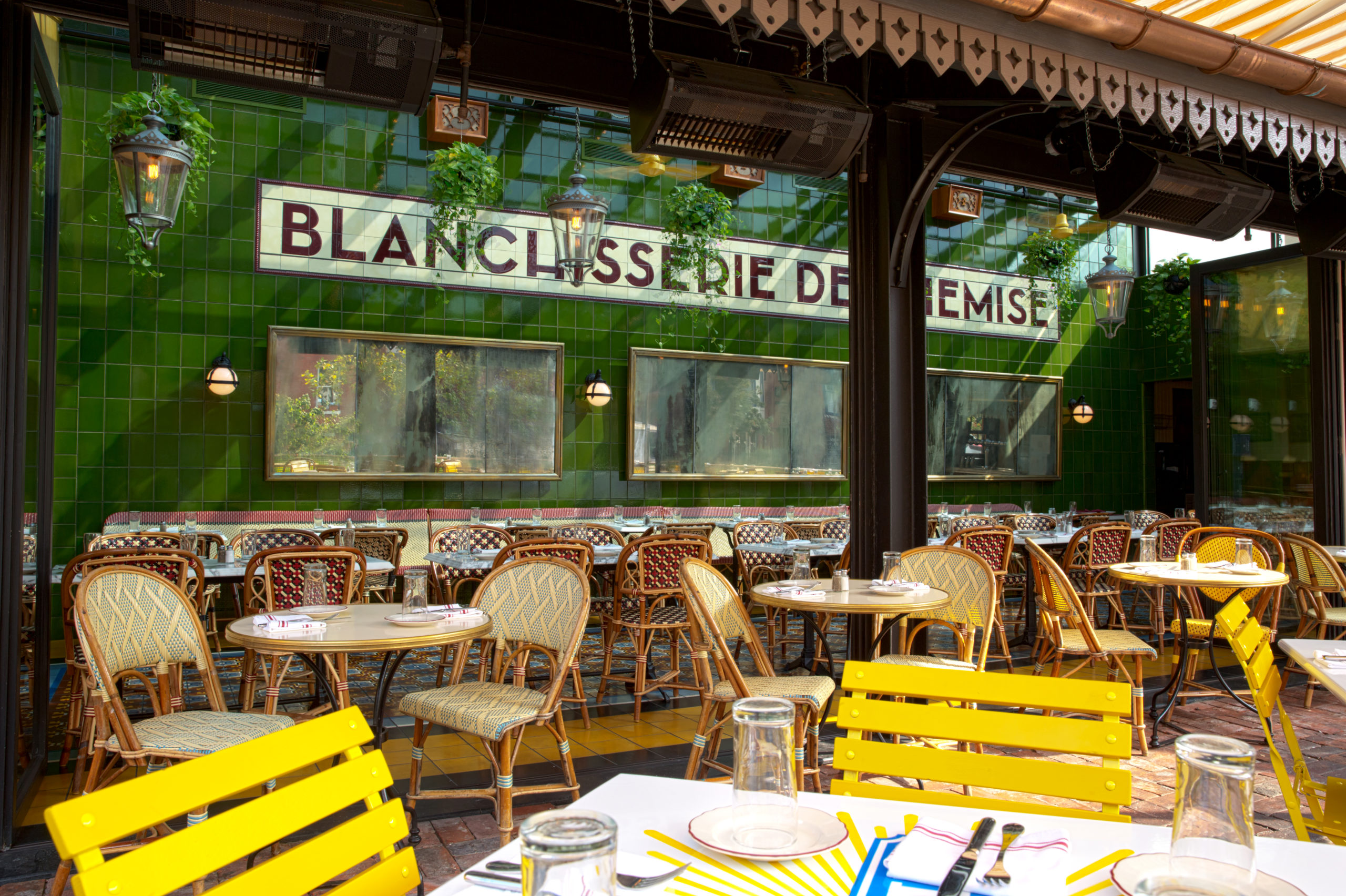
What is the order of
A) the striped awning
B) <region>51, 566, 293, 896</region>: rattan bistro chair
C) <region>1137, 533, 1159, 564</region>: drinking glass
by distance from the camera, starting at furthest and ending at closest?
1. <region>1137, 533, 1159, 564</region>: drinking glass
2. the striped awning
3. <region>51, 566, 293, 896</region>: rattan bistro chair

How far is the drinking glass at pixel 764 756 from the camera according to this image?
1068mm

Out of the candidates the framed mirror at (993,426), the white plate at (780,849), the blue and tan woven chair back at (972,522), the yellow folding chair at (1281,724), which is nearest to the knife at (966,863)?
the white plate at (780,849)

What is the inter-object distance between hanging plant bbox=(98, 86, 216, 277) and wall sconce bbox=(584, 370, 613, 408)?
3627 millimetres

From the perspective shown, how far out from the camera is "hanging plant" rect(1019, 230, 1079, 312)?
1150 centimetres

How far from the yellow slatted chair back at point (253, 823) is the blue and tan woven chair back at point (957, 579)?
3070mm

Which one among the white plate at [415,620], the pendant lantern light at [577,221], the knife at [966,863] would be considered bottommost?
the white plate at [415,620]

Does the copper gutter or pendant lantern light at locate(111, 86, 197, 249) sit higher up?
pendant lantern light at locate(111, 86, 197, 249)

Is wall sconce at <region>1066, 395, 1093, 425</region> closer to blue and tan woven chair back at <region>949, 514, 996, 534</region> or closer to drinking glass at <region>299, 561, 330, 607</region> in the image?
blue and tan woven chair back at <region>949, 514, 996, 534</region>

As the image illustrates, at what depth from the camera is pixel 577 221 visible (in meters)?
6.68

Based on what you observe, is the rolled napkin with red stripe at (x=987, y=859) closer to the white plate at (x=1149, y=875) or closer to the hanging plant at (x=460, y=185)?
the white plate at (x=1149, y=875)

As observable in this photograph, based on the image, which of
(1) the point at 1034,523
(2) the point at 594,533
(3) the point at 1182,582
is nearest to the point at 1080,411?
(1) the point at 1034,523

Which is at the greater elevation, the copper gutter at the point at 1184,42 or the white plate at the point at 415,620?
the copper gutter at the point at 1184,42

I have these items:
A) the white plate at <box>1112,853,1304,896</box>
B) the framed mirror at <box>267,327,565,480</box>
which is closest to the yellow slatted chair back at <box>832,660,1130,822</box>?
the white plate at <box>1112,853,1304,896</box>

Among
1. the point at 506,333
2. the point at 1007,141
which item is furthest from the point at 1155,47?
the point at 506,333
